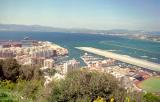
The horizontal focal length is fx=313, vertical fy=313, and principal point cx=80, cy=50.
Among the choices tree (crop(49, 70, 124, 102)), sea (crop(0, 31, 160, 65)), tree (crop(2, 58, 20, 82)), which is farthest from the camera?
sea (crop(0, 31, 160, 65))

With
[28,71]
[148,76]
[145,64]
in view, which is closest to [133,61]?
[145,64]

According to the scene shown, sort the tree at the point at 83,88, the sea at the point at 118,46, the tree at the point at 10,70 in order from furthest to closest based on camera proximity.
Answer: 1. the sea at the point at 118,46
2. the tree at the point at 10,70
3. the tree at the point at 83,88

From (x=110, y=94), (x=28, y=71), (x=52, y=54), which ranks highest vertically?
(x=110, y=94)

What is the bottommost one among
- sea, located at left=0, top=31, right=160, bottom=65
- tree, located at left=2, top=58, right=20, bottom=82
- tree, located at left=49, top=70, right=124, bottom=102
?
sea, located at left=0, top=31, right=160, bottom=65

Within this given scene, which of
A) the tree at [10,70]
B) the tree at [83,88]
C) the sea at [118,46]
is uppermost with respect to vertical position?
the tree at [83,88]

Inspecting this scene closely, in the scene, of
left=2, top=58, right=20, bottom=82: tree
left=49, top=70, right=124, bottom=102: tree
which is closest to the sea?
left=2, top=58, right=20, bottom=82: tree

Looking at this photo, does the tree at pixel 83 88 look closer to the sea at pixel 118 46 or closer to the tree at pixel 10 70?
the tree at pixel 10 70

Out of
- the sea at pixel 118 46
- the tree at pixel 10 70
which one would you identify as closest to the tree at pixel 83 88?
the tree at pixel 10 70

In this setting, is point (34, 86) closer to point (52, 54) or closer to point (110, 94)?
point (110, 94)

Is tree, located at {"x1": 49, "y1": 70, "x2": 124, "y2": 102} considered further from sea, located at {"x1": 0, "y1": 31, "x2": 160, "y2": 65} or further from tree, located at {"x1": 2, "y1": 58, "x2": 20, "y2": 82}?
sea, located at {"x1": 0, "y1": 31, "x2": 160, "y2": 65}

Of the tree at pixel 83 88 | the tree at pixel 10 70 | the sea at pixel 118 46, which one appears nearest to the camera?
the tree at pixel 83 88

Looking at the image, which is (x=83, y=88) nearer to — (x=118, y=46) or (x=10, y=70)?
(x=10, y=70)
